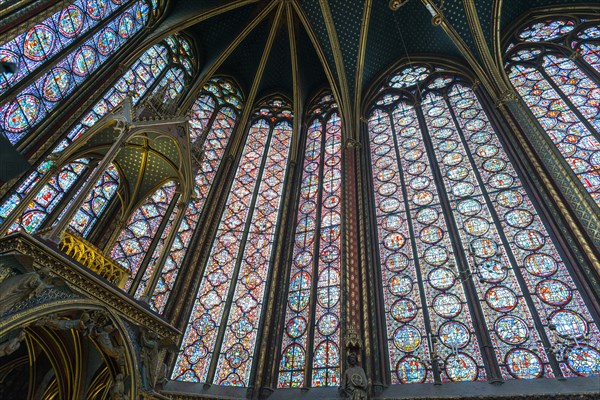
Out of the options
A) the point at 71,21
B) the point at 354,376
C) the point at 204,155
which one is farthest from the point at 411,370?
the point at 71,21

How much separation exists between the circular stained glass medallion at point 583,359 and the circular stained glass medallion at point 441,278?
206 cm

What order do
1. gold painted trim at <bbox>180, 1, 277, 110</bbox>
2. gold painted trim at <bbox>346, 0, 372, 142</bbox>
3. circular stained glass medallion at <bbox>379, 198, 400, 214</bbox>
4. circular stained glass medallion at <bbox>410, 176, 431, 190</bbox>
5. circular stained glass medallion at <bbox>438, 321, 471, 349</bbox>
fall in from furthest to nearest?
gold painted trim at <bbox>346, 0, 372, 142</bbox>, gold painted trim at <bbox>180, 1, 277, 110</bbox>, circular stained glass medallion at <bbox>410, 176, 431, 190</bbox>, circular stained glass medallion at <bbox>379, 198, 400, 214</bbox>, circular stained glass medallion at <bbox>438, 321, 471, 349</bbox>

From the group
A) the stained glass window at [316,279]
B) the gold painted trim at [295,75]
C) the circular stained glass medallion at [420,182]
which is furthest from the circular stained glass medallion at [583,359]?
the gold painted trim at [295,75]

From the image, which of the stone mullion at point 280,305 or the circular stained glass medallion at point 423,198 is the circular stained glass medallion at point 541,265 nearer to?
the circular stained glass medallion at point 423,198

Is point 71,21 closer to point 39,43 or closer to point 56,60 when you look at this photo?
point 39,43

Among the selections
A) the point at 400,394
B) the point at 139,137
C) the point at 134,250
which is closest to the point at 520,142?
the point at 400,394

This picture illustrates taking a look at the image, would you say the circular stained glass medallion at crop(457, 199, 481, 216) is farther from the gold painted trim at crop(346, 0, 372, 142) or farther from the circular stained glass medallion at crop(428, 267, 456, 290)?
the gold painted trim at crop(346, 0, 372, 142)

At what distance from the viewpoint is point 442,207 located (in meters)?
8.74

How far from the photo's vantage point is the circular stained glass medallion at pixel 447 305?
7070 millimetres

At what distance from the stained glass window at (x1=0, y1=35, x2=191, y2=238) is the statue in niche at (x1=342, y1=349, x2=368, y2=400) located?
226 inches

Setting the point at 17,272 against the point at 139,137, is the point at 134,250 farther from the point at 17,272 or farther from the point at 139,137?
the point at 17,272

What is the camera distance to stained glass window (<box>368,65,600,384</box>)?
20.7ft

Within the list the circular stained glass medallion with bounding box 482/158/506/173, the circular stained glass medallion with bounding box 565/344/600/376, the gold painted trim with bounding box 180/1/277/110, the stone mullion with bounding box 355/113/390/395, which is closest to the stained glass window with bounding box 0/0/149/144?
the gold painted trim with bounding box 180/1/277/110

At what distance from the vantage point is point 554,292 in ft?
22.0
